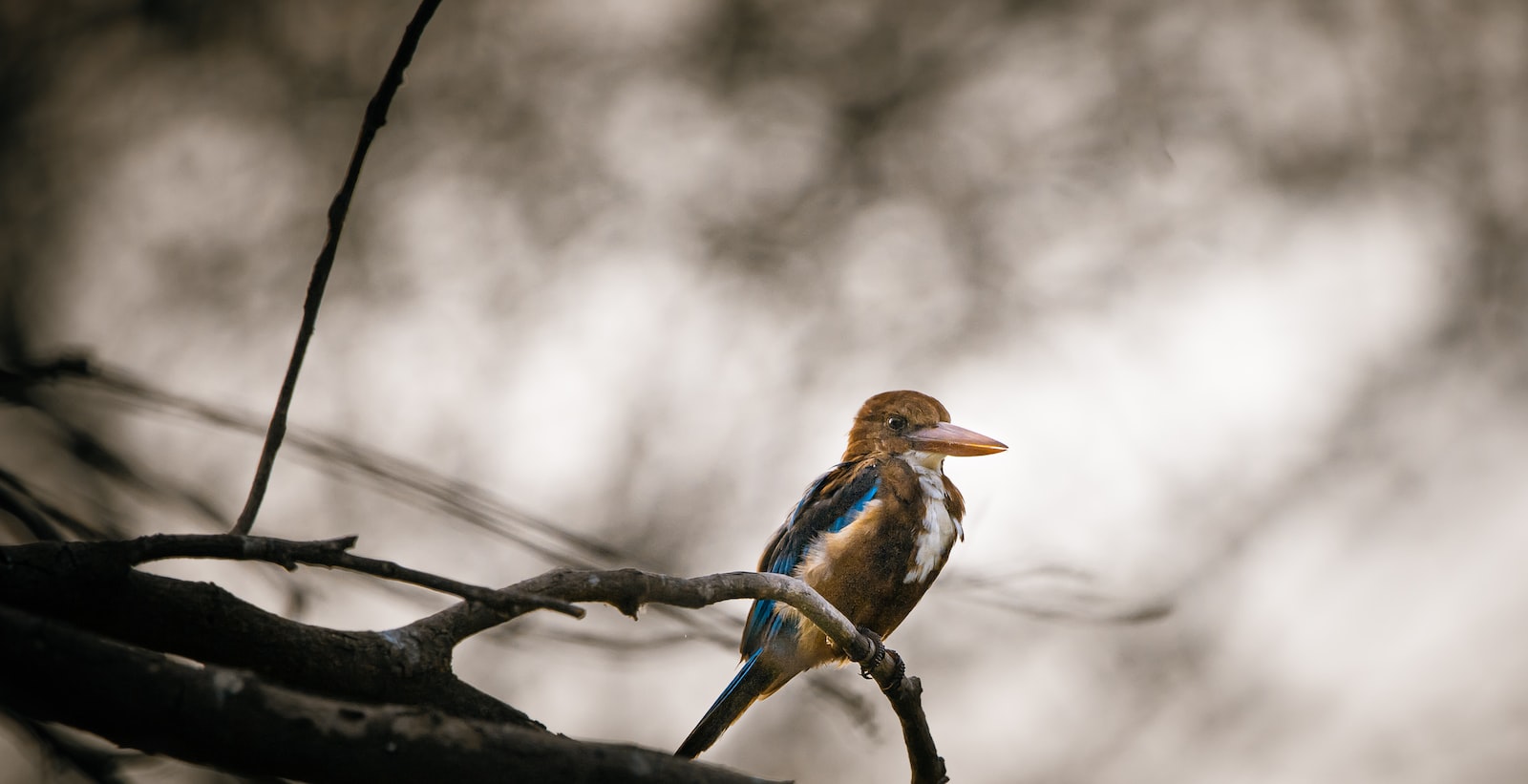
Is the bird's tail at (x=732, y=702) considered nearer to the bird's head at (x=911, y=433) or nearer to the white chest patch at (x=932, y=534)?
the white chest patch at (x=932, y=534)

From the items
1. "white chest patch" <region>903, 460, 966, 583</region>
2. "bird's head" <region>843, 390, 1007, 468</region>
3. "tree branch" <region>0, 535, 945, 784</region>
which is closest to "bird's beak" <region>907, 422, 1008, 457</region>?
"bird's head" <region>843, 390, 1007, 468</region>

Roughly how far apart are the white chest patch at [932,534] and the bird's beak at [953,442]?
0.20 metres

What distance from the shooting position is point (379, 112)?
6.18ft

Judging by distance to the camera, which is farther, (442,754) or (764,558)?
(764,558)

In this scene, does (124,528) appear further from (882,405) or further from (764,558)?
(882,405)

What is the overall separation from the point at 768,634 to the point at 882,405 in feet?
3.63

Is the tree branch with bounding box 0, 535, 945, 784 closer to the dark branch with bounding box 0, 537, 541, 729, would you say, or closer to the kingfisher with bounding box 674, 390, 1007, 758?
the dark branch with bounding box 0, 537, 541, 729

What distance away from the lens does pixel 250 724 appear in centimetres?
126

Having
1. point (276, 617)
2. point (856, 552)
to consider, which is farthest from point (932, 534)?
point (276, 617)

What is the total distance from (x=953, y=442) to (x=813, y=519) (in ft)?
2.05

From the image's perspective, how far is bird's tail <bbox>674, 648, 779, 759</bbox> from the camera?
2.92 metres

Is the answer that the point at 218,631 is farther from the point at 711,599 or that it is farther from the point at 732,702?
the point at 732,702

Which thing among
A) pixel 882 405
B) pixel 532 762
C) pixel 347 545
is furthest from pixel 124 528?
pixel 882 405

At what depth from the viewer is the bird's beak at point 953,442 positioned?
379cm
